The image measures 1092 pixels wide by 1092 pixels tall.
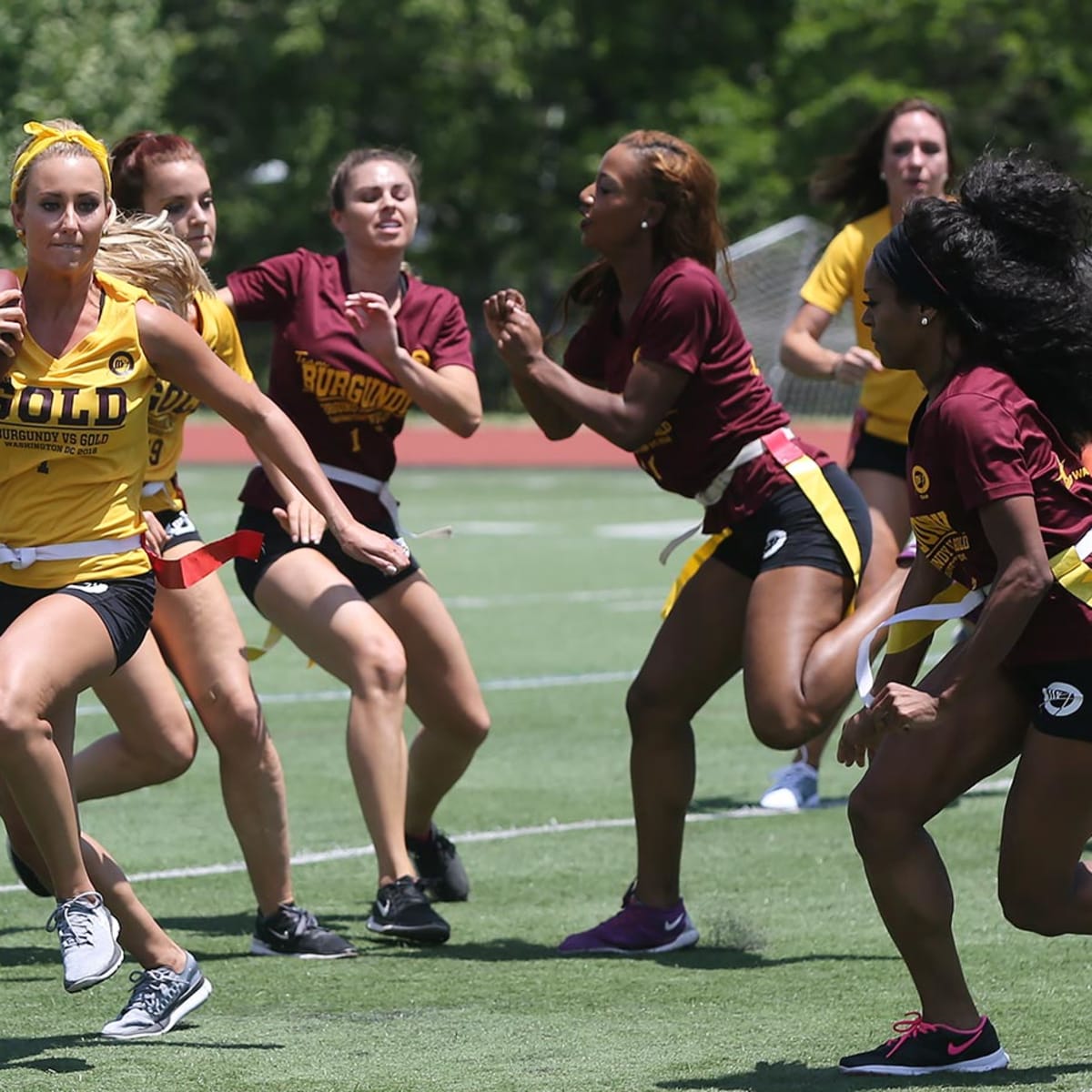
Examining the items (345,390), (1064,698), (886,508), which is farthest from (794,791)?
(1064,698)

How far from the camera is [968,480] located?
15.1 feet

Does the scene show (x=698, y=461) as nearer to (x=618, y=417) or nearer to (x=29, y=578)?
(x=618, y=417)

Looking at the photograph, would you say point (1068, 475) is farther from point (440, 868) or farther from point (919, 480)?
point (440, 868)

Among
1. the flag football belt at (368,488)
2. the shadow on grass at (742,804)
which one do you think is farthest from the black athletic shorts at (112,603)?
the shadow on grass at (742,804)

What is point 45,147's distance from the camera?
5.27 meters

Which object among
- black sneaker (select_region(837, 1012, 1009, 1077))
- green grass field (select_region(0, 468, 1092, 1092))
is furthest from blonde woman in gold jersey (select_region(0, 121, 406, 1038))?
black sneaker (select_region(837, 1012, 1009, 1077))

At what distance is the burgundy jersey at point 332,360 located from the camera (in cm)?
688

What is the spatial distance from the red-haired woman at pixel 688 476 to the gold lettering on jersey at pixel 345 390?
498 mm

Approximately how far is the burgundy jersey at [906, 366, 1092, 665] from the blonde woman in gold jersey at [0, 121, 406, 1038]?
68.9 inches

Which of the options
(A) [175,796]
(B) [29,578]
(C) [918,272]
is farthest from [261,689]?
(C) [918,272]

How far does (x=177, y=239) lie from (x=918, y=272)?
2.11 m

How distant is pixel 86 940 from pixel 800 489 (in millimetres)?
2546

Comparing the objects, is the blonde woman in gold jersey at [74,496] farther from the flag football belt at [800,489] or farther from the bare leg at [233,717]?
the flag football belt at [800,489]

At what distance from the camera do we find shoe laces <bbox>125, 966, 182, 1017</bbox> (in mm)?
5312
